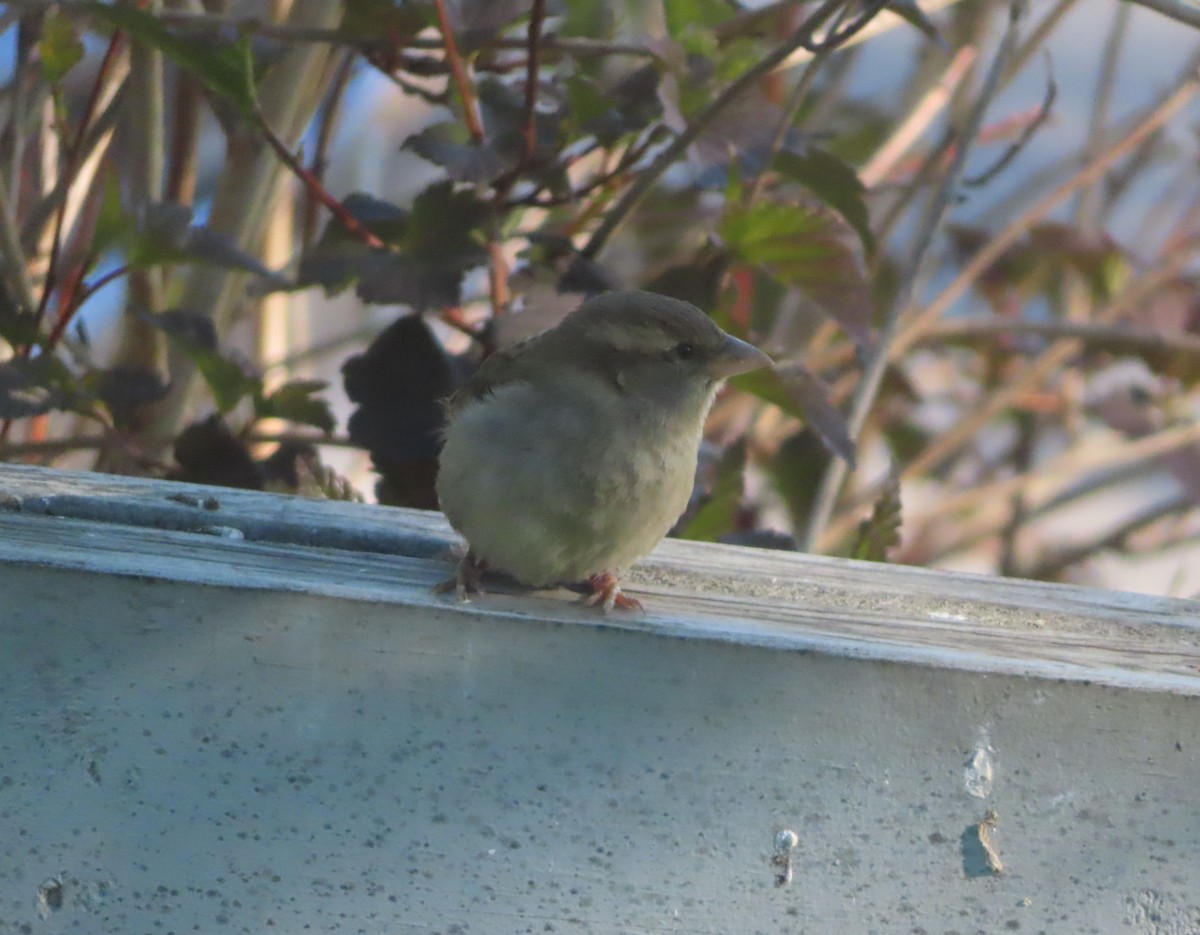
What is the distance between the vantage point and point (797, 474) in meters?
2.67

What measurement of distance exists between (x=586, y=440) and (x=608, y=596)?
0.26m

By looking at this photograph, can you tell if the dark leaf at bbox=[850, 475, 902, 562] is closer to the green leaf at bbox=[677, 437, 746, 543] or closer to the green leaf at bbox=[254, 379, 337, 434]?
the green leaf at bbox=[677, 437, 746, 543]

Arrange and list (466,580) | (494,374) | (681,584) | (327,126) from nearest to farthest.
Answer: (466,580) → (681,584) → (494,374) → (327,126)

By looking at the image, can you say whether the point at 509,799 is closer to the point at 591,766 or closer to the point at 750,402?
the point at 591,766

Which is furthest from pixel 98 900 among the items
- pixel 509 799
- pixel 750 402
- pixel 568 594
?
pixel 750 402

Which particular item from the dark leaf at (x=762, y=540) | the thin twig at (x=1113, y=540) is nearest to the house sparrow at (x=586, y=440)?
the dark leaf at (x=762, y=540)

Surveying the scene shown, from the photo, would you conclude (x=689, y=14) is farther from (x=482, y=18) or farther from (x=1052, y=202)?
(x=1052, y=202)

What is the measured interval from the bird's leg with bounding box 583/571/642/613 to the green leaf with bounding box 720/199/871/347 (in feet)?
2.14

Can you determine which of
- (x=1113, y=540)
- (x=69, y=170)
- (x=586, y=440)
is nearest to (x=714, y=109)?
(x=586, y=440)

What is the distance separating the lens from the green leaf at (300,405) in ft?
7.03

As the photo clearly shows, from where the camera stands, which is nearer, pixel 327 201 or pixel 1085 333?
pixel 327 201

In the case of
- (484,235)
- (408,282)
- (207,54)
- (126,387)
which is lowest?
(126,387)

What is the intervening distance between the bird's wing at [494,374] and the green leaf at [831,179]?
0.50 m

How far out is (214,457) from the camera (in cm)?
218
